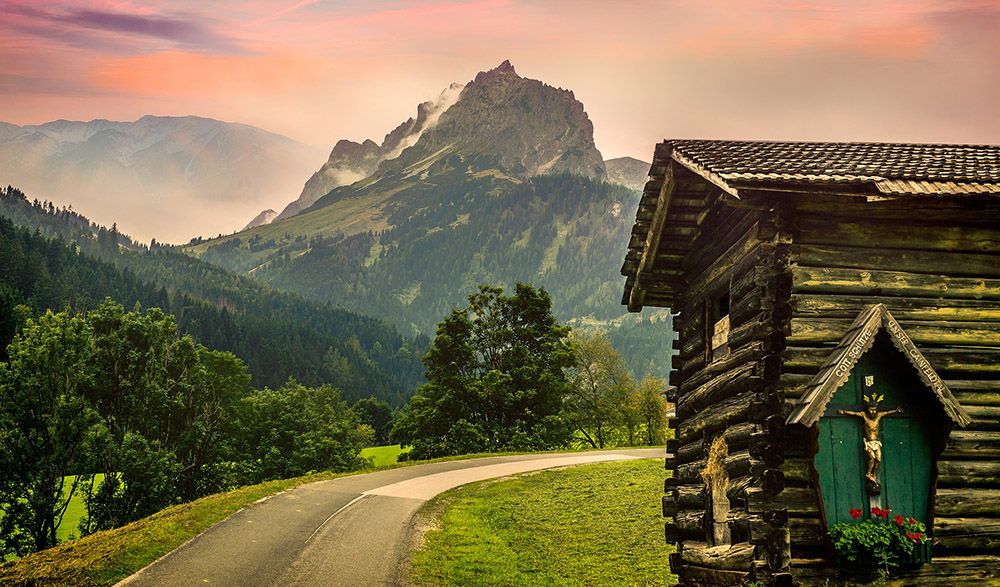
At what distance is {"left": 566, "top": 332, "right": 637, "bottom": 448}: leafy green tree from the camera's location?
7044 cm

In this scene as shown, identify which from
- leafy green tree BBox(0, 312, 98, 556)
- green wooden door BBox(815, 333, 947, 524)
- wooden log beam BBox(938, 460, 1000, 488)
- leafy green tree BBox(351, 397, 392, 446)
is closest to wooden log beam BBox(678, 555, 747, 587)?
green wooden door BBox(815, 333, 947, 524)

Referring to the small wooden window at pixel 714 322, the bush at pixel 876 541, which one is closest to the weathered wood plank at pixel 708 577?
the bush at pixel 876 541

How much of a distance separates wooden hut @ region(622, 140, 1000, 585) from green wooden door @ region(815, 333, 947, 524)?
2 centimetres

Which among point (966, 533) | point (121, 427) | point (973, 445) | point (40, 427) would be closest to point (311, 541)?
point (966, 533)

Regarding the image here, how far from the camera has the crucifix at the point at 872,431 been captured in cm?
1031

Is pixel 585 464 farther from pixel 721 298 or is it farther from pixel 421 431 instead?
pixel 721 298


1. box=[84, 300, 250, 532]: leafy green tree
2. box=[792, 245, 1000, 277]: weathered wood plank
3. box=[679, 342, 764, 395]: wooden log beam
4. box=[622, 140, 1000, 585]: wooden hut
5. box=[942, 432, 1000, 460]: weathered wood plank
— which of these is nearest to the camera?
box=[622, 140, 1000, 585]: wooden hut

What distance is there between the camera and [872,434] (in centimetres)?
1035

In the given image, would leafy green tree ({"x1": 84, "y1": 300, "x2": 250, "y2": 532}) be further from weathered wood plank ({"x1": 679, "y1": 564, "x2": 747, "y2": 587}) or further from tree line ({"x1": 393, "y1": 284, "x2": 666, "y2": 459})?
weathered wood plank ({"x1": 679, "y1": 564, "x2": 747, "y2": 587})

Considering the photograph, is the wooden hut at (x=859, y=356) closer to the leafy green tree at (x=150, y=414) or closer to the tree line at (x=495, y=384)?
the tree line at (x=495, y=384)

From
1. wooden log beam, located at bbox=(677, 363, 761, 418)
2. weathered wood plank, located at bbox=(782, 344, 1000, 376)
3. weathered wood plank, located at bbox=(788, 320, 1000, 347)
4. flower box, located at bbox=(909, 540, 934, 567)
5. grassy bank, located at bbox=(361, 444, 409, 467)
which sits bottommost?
grassy bank, located at bbox=(361, 444, 409, 467)

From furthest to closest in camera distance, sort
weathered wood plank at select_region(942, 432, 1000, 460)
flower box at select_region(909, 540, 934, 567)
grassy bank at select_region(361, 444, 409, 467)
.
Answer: grassy bank at select_region(361, 444, 409, 467)
weathered wood plank at select_region(942, 432, 1000, 460)
flower box at select_region(909, 540, 934, 567)

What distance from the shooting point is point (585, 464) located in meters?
40.2

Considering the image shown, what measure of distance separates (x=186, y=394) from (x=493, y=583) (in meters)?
45.1
